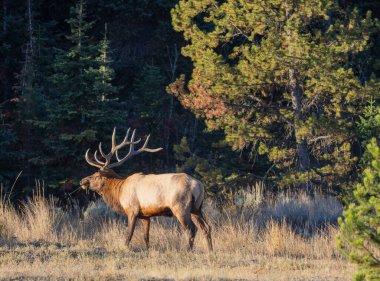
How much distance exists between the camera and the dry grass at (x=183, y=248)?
948cm

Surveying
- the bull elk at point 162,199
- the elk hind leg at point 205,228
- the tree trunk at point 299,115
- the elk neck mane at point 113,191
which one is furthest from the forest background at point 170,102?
the elk hind leg at point 205,228

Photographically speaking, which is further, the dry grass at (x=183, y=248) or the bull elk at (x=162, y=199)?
the bull elk at (x=162, y=199)

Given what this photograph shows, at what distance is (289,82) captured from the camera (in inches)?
675

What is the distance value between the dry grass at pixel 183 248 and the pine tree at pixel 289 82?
1.47 metres

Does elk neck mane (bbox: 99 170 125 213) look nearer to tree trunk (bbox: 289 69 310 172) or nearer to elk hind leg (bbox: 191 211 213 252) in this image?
elk hind leg (bbox: 191 211 213 252)

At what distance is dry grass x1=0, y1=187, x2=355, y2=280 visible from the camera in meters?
9.48

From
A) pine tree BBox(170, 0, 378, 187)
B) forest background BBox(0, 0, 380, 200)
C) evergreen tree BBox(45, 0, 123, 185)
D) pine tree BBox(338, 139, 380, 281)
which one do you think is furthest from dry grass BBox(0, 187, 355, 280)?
evergreen tree BBox(45, 0, 123, 185)

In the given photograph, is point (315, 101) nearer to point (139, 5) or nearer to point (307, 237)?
point (307, 237)

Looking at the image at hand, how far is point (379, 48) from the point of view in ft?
65.2

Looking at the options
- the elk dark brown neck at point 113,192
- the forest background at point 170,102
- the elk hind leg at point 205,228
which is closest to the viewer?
the elk hind leg at point 205,228

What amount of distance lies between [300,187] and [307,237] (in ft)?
13.1

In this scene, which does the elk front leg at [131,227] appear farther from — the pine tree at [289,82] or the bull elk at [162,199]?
the pine tree at [289,82]

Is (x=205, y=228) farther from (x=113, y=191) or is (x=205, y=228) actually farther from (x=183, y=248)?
(x=113, y=191)

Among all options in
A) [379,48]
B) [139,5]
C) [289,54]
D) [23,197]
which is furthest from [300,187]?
[139,5]
